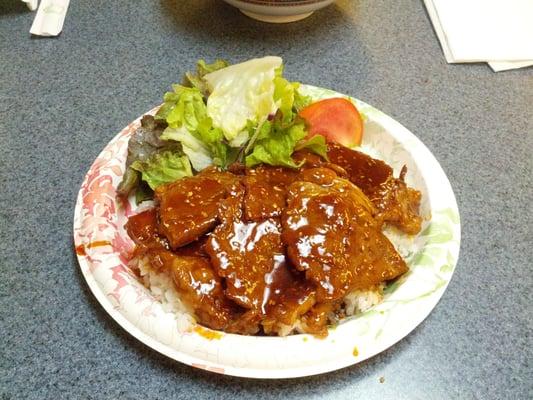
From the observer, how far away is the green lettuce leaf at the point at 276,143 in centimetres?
152

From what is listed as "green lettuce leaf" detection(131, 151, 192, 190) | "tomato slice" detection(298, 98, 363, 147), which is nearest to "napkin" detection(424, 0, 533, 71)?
"tomato slice" detection(298, 98, 363, 147)

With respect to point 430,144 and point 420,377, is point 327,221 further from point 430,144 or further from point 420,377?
point 430,144

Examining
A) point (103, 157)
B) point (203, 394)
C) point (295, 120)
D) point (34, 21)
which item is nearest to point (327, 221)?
point (295, 120)

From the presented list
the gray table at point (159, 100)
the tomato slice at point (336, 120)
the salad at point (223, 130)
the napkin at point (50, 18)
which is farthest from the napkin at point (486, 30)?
the napkin at point (50, 18)

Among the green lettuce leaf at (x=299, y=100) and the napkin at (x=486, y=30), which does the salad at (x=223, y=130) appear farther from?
the napkin at (x=486, y=30)

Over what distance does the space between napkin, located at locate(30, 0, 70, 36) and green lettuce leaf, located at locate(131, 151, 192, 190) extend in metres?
1.26

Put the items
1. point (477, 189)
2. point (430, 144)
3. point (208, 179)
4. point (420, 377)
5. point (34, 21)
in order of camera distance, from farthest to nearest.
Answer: point (34, 21) → point (430, 144) → point (477, 189) → point (208, 179) → point (420, 377)

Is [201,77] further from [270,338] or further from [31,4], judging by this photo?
[31,4]

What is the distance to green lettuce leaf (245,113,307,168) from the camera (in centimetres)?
152

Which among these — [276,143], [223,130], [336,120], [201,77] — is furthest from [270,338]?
[201,77]

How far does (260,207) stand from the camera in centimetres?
133

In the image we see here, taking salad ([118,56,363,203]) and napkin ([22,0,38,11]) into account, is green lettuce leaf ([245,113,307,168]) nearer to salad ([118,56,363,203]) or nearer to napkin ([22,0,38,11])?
salad ([118,56,363,203])

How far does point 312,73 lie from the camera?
2299 mm

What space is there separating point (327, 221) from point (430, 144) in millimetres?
905
